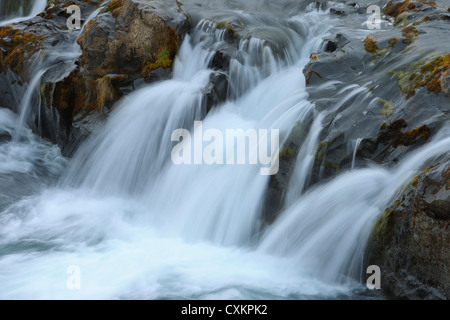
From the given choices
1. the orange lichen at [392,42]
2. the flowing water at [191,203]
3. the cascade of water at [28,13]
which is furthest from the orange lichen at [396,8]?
the cascade of water at [28,13]

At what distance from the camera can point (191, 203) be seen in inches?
254

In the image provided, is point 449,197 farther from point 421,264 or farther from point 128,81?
point 128,81

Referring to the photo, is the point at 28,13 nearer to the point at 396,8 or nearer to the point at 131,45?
the point at 131,45

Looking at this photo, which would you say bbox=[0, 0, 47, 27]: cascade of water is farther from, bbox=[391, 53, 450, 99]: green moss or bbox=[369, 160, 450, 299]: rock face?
bbox=[369, 160, 450, 299]: rock face

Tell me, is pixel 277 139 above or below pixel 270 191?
above

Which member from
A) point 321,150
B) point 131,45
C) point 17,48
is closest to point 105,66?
point 131,45

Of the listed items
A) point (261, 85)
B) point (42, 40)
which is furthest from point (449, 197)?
point (42, 40)

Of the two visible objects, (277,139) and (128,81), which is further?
(128,81)

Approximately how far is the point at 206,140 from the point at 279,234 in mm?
2159

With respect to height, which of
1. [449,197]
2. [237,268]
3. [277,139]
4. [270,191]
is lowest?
[237,268]

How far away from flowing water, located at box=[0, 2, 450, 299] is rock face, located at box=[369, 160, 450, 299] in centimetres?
25

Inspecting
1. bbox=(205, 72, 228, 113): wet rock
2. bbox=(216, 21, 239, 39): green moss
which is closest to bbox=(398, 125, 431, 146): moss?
bbox=(205, 72, 228, 113): wet rock

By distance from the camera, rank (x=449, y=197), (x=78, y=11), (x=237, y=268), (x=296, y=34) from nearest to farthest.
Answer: (x=449, y=197) → (x=237, y=268) → (x=296, y=34) → (x=78, y=11)

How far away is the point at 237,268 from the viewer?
532 cm
